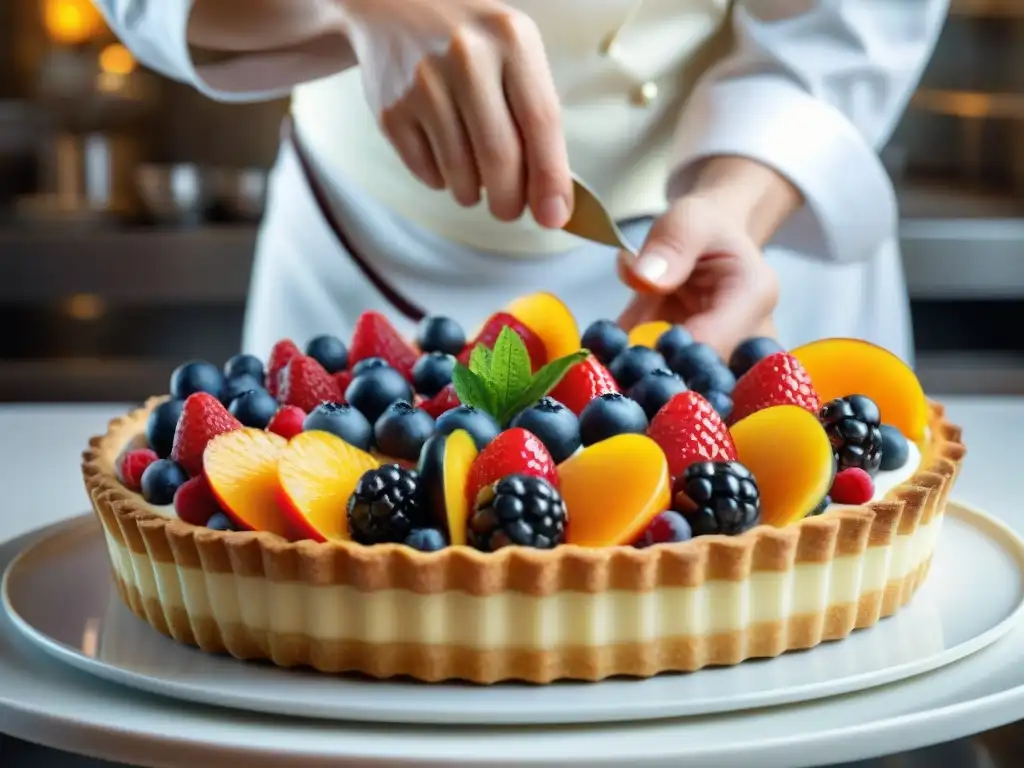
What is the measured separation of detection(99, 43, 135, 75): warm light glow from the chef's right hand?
307cm

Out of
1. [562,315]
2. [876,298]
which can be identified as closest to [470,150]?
[562,315]

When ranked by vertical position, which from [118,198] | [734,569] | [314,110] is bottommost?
[118,198]

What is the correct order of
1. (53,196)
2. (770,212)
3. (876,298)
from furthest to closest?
(53,196) → (876,298) → (770,212)

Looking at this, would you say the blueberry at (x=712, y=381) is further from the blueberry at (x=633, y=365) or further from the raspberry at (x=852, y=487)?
the raspberry at (x=852, y=487)

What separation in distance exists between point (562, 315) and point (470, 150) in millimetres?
182

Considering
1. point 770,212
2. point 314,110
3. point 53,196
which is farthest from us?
point 53,196

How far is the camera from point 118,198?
4.30 meters

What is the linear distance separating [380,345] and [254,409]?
0.24m

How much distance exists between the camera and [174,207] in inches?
151

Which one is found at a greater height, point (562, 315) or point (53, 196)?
point (562, 315)

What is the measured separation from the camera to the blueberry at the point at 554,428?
1.02 metres

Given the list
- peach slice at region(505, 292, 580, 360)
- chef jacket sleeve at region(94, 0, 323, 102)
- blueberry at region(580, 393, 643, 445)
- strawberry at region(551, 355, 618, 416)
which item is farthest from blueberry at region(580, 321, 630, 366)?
chef jacket sleeve at region(94, 0, 323, 102)

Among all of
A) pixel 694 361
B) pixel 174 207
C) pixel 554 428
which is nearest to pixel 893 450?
pixel 694 361

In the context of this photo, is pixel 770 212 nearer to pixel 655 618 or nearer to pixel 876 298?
pixel 876 298
